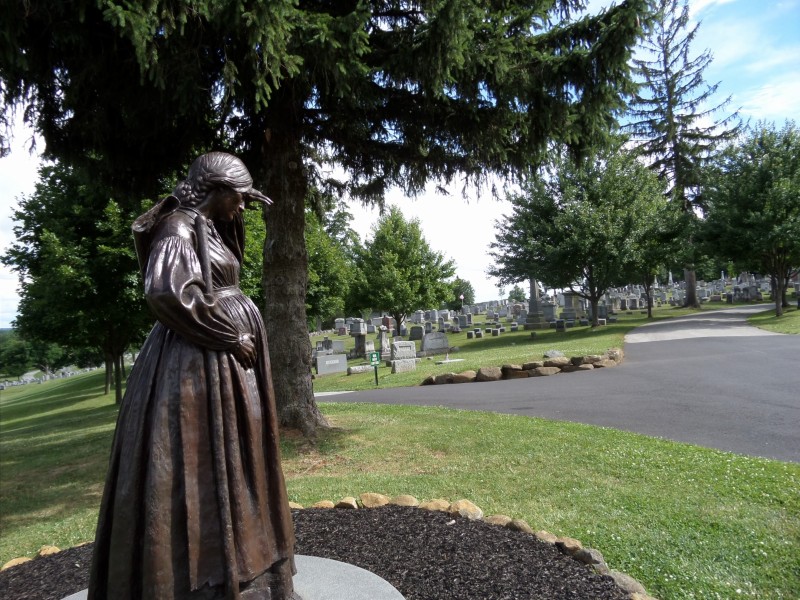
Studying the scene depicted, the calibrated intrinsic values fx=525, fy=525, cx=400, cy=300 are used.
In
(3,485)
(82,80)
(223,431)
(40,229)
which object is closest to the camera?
(223,431)

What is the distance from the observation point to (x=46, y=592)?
12.8 ft

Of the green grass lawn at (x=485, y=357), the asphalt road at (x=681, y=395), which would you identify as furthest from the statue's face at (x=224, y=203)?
the green grass lawn at (x=485, y=357)

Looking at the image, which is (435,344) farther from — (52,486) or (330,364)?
(52,486)

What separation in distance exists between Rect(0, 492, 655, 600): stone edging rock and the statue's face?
3.50 meters

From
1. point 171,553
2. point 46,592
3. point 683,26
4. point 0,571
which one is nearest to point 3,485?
point 0,571

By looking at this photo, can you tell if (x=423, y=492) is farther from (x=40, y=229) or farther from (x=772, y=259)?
(x=772, y=259)

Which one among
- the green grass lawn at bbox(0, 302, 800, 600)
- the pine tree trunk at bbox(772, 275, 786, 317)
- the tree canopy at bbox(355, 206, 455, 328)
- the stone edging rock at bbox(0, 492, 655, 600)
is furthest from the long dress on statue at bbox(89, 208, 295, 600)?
the tree canopy at bbox(355, 206, 455, 328)

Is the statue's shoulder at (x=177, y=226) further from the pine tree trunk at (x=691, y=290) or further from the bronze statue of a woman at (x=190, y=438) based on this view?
the pine tree trunk at (x=691, y=290)

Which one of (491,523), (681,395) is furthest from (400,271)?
(491,523)

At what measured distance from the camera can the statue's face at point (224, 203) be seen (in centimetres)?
261

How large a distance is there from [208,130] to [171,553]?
8.13m

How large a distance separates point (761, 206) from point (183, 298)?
2920cm

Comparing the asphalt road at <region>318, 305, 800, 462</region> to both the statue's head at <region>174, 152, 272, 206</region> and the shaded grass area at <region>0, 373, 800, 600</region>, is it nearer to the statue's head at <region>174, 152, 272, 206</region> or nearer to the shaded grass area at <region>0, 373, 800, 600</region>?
the shaded grass area at <region>0, 373, 800, 600</region>

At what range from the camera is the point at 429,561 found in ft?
13.3
